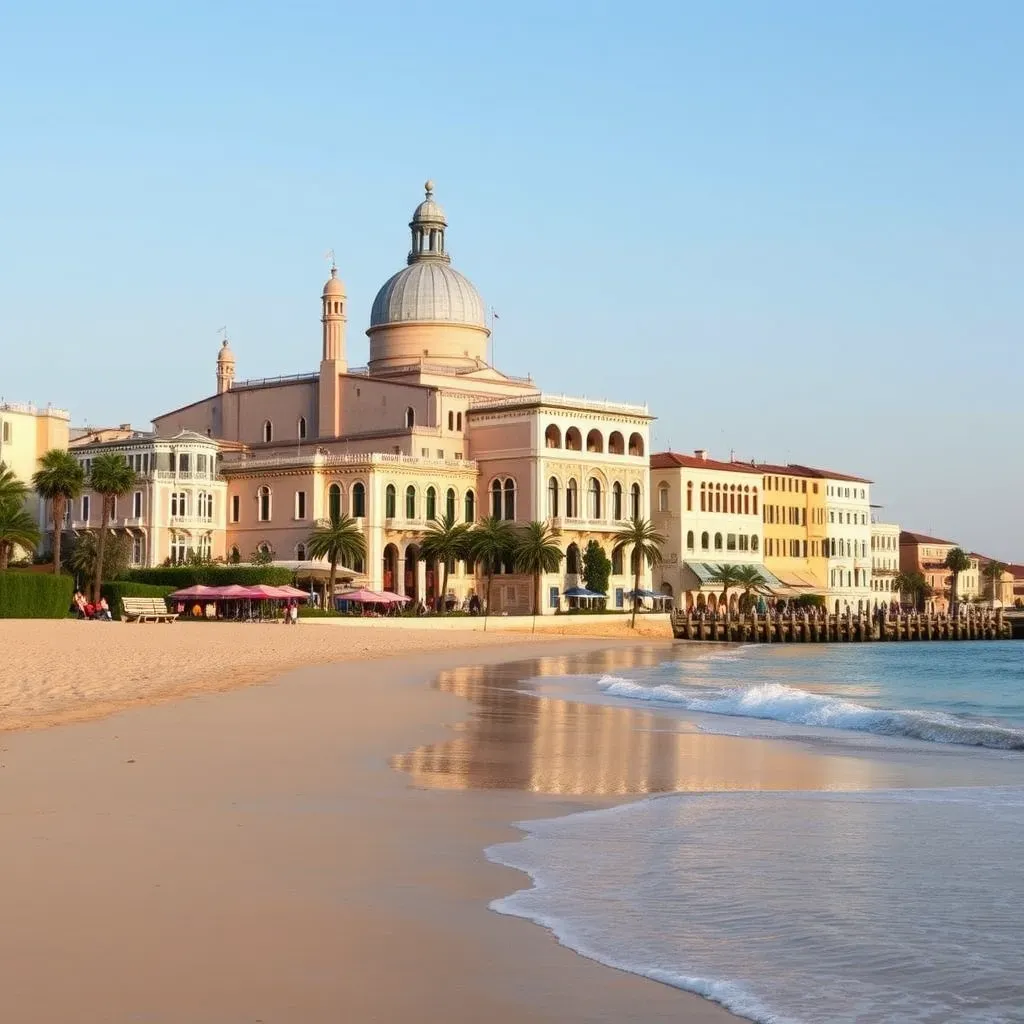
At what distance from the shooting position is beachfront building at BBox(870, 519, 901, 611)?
145375 mm

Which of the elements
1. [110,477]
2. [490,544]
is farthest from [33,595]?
[490,544]

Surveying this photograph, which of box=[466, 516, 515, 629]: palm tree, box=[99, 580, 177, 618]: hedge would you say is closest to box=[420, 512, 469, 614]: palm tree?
box=[466, 516, 515, 629]: palm tree

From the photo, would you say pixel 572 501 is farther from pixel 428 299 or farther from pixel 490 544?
pixel 428 299

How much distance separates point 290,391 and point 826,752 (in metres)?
79.7

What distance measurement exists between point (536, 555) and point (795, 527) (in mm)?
40890

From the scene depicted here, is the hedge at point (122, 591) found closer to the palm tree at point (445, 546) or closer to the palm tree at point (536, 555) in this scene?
the palm tree at point (445, 546)

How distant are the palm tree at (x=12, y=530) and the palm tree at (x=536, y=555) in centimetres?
2439

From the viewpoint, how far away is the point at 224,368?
335 ft

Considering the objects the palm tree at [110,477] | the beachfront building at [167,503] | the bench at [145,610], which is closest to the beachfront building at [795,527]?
the beachfront building at [167,503]

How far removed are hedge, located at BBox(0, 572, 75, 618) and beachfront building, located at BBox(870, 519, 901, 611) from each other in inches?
3664

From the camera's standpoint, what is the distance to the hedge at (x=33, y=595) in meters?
60.5

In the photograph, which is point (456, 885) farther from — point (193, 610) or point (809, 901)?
point (193, 610)

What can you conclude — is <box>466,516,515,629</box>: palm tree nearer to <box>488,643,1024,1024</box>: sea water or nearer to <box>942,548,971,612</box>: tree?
<box>488,643,1024,1024</box>: sea water

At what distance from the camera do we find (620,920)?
8320 millimetres
